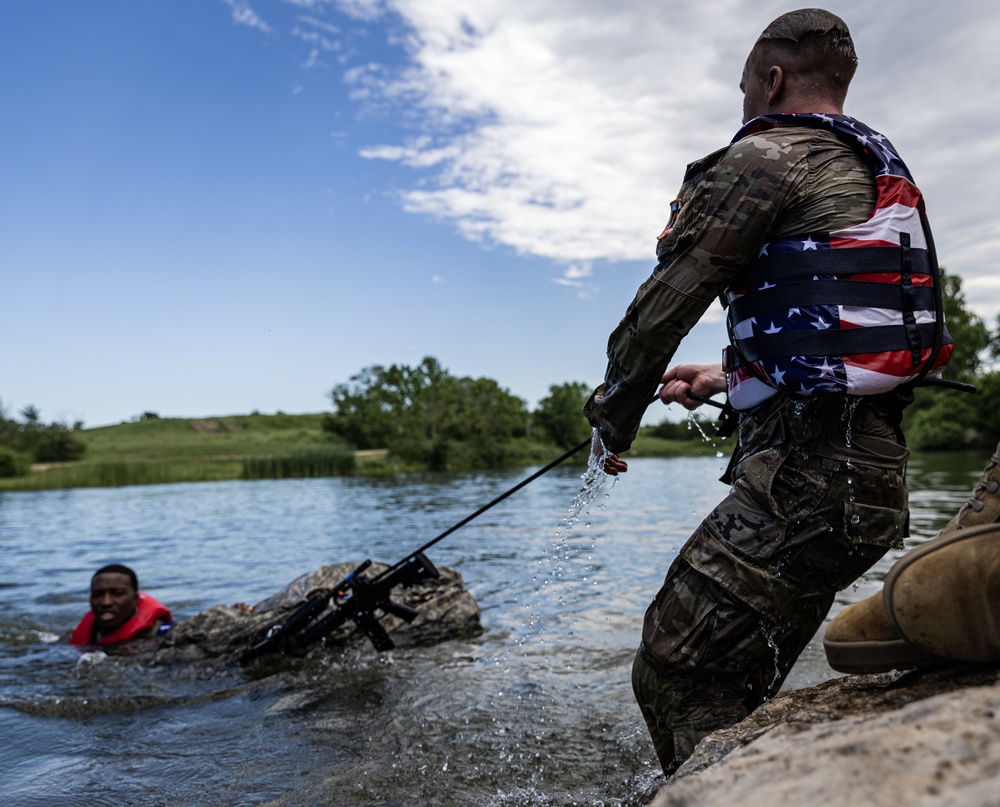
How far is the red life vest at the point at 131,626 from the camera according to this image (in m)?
8.10

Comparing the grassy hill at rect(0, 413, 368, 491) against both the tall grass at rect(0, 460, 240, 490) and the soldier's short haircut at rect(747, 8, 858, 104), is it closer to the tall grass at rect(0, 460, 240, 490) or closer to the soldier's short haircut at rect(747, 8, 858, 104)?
the tall grass at rect(0, 460, 240, 490)

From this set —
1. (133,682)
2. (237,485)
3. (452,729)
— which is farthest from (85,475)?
(452,729)

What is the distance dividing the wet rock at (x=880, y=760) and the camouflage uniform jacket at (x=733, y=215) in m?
1.30

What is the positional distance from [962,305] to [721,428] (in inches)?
3506

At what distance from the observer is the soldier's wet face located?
7.98 metres

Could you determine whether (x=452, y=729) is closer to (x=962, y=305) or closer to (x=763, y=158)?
(x=763, y=158)

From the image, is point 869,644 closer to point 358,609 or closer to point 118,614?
point 358,609

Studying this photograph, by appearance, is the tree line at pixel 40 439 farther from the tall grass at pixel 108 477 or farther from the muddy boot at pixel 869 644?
the muddy boot at pixel 869 644

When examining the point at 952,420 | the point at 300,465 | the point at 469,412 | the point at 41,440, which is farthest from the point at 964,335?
the point at 41,440

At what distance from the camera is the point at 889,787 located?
1.35m

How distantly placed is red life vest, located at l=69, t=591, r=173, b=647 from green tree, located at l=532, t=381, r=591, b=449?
72.3 m

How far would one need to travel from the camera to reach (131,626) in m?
8.10

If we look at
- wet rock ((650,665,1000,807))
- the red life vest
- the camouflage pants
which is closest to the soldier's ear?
the camouflage pants

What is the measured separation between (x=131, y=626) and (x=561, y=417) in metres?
75.6
